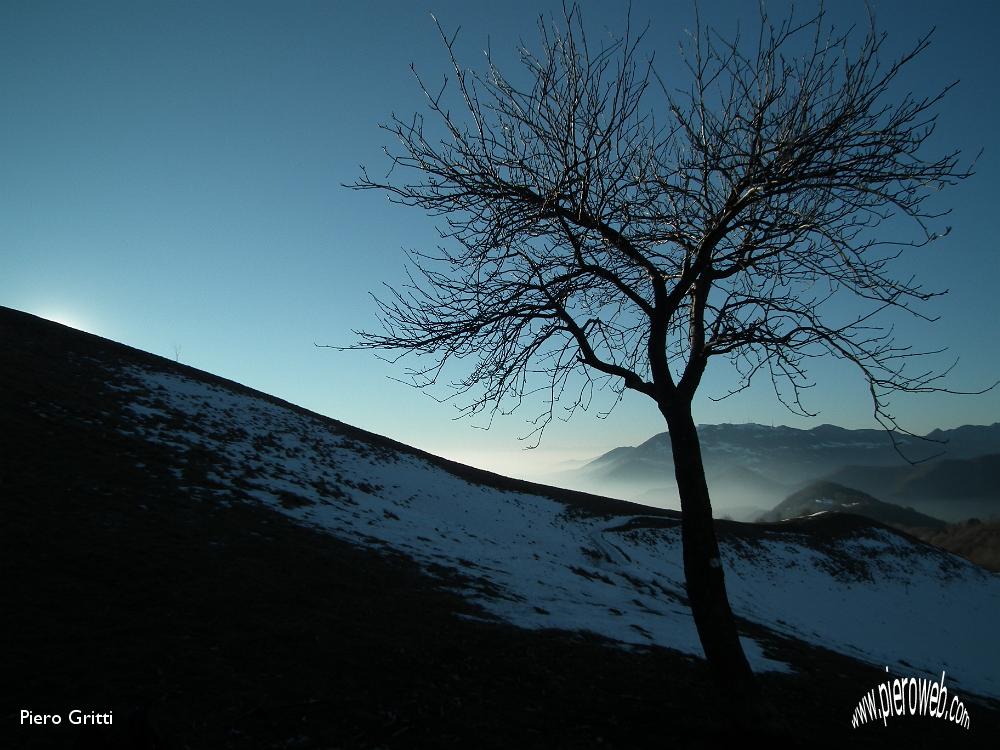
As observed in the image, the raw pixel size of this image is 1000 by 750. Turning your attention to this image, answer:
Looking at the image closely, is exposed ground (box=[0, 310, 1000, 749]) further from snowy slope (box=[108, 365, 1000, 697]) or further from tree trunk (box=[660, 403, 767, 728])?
snowy slope (box=[108, 365, 1000, 697])

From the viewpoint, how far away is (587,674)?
301 inches

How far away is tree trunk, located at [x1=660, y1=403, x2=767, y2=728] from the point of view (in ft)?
19.2

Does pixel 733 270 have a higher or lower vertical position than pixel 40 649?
higher

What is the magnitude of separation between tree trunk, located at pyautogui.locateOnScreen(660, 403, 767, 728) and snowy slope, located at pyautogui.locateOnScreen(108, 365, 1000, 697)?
198 inches

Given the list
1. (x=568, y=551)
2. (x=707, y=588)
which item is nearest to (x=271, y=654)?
(x=707, y=588)

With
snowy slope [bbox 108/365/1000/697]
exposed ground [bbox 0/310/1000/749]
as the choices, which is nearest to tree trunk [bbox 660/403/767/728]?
exposed ground [bbox 0/310/1000/749]

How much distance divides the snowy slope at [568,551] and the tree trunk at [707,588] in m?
5.03

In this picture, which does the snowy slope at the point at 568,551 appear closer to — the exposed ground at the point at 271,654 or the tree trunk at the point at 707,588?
the exposed ground at the point at 271,654

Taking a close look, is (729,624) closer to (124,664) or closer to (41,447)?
(124,664)

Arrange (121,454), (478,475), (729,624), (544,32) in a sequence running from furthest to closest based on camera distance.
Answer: (478,475), (121,454), (544,32), (729,624)

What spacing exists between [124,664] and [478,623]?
230 inches

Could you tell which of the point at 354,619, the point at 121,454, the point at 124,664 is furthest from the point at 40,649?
the point at 121,454

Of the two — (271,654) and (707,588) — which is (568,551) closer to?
(707,588)

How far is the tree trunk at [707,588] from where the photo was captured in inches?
231
